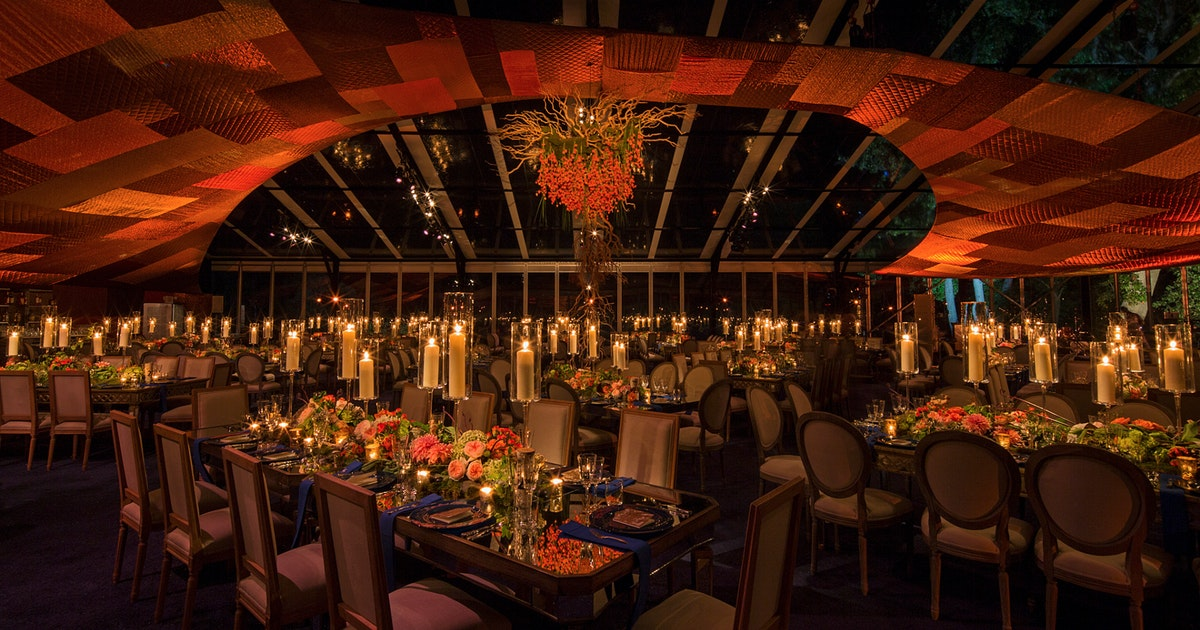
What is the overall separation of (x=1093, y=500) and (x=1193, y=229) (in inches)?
208

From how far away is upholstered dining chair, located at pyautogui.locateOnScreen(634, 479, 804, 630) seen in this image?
1482 mm

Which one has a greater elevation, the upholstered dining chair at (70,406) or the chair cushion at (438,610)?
the upholstered dining chair at (70,406)

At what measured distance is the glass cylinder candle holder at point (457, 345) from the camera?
236 cm

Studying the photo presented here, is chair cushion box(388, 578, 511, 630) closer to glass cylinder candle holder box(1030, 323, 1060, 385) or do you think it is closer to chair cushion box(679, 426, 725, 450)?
chair cushion box(679, 426, 725, 450)

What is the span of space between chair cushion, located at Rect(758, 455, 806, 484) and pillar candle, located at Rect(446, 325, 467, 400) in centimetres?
231

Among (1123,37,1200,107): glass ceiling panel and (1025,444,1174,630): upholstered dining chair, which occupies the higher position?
(1123,37,1200,107): glass ceiling panel

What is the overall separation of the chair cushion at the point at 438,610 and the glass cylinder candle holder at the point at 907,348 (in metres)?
3.20

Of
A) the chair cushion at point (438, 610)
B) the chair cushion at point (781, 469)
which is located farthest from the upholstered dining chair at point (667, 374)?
the chair cushion at point (438, 610)

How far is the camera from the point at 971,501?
8.72 ft

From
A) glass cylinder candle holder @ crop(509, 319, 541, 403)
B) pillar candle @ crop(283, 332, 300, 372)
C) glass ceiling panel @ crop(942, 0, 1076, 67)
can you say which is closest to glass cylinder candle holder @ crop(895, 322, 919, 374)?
glass cylinder candle holder @ crop(509, 319, 541, 403)

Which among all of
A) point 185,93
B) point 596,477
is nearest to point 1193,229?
point 596,477

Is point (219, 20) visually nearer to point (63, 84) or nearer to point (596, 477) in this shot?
point (63, 84)

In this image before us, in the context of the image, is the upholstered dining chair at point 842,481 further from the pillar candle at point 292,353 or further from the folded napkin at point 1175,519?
the pillar candle at point 292,353

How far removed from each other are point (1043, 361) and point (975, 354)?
0.35 meters
